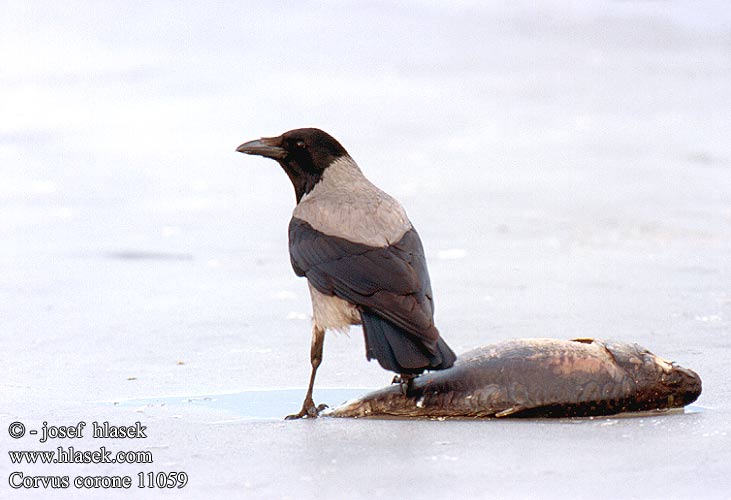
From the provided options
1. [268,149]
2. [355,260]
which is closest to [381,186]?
[268,149]

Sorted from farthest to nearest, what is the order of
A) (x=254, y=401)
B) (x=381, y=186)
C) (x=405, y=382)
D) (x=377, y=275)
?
(x=381, y=186)
(x=254, y=401)
(x=377, y=275)
(x=405, y=382)

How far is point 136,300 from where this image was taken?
7.77 m

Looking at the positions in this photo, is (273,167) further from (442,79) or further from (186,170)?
(442,79)

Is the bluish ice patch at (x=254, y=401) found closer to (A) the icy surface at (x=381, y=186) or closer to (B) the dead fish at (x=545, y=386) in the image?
(A) the icy surface at (x=381, y=186)

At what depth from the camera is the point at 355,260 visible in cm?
548

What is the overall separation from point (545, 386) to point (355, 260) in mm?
1027

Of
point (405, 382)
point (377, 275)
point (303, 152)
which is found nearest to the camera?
point (405, 382)

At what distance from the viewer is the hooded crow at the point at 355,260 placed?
16.5ft

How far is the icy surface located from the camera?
4340 millimetres

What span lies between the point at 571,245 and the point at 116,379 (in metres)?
4.39

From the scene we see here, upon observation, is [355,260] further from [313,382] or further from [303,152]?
[303,152]

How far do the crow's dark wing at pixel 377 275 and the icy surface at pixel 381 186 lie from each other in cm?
47

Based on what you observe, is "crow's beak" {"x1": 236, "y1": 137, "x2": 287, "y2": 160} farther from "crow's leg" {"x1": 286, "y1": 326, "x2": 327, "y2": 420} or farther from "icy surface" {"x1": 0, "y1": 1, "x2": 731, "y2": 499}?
"crow's leg" {"x1": 286, "y1": 326, "x2": 327, "y2": 420}

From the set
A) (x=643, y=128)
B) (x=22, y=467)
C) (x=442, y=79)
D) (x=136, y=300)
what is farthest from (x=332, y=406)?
(x=442, y=79)
